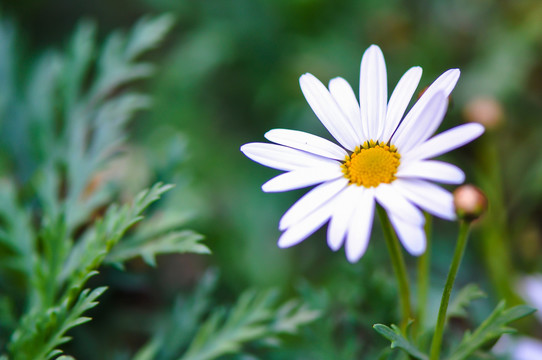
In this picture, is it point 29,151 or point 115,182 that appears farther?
point 29,151

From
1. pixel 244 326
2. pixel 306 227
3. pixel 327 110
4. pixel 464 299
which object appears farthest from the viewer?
pixel 244 326

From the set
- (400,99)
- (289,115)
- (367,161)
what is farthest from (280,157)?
(289,115)

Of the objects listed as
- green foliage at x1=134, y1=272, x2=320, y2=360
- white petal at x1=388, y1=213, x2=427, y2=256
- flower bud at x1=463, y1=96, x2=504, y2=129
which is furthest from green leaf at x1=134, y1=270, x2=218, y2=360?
flower bud at x1=463, y1=96, x2=504, y2=129

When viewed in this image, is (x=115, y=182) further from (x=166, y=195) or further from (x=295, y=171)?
(x=295, y=171)

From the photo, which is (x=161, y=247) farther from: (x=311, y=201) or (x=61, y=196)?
(x=61, y=196)

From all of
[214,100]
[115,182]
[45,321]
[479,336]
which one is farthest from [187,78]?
[479,336]
